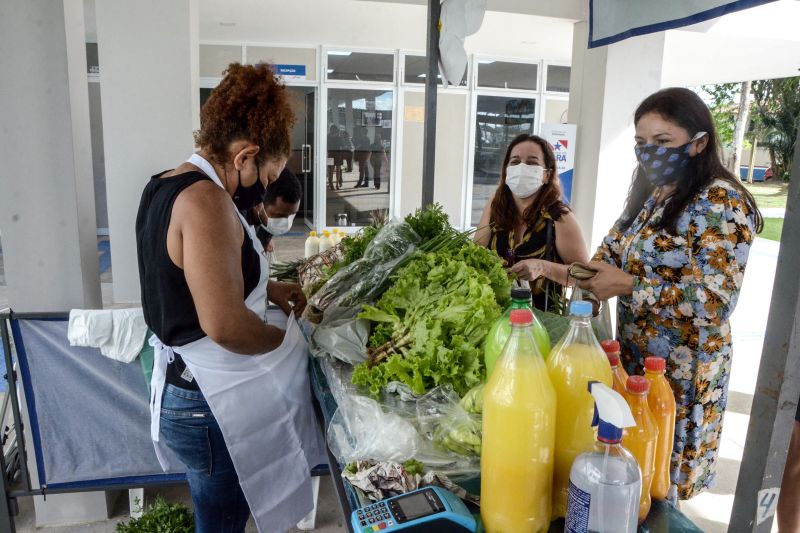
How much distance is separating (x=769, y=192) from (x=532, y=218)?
1283 inches

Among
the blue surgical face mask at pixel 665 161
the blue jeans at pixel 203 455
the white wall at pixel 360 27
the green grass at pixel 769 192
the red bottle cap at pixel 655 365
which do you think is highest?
the white wall at pixel 360 27

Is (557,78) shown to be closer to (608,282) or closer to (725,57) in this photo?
(725,57)

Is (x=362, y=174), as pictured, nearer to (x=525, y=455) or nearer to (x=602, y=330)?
(x=602, y=330)

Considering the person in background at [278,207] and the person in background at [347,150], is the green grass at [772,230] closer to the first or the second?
the person in background at [347,150]

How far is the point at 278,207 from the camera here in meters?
3.75

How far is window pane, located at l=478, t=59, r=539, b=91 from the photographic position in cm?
1230

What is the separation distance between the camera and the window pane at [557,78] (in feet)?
41.5

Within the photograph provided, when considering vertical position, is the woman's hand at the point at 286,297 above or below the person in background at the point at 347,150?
below

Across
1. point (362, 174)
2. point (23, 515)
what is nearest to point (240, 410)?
point (23, 515)

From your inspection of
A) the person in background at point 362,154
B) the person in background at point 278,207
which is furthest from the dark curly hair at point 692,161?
the person in background at point 362,154

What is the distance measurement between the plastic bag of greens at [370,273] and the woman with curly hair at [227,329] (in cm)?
21

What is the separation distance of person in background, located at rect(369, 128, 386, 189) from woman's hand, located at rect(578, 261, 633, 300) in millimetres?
10521

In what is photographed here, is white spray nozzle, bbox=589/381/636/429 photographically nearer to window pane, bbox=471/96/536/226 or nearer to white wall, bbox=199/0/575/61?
white wall, bbox=199/0/575/61

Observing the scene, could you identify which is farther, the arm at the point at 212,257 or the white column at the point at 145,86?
the white column at the point at 145,86
